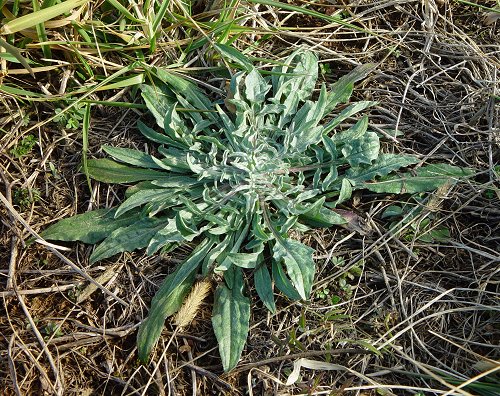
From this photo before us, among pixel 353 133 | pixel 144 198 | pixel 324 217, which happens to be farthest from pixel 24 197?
pixel 353 133

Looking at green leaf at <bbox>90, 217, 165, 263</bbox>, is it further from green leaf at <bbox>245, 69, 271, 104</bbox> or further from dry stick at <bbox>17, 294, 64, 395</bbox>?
green leaf at <bbox>245, 69, 271, 104</bbox>

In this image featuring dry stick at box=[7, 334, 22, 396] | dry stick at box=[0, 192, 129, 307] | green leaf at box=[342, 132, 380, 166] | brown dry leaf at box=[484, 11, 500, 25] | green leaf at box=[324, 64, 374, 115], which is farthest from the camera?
brown dry leaf at box=[484, 11, 500, 25]

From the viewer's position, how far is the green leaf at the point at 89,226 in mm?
2162

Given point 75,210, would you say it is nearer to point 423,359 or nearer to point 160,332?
point 160,332

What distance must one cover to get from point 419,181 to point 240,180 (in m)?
0.73

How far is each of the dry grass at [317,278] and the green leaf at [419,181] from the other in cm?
5

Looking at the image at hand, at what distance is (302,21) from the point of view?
8.61ft

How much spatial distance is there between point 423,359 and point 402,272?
0.34 metres

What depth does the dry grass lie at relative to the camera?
2.03 meters

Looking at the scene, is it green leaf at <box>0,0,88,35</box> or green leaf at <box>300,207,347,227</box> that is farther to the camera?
green leaf at <box>300,207,347,227</box>

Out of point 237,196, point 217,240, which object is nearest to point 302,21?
point 237,196

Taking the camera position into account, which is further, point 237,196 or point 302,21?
point 302,21

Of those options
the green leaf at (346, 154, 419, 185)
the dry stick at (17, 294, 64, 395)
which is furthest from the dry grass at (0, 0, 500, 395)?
the green leaf at (346, 154, 419, 185)

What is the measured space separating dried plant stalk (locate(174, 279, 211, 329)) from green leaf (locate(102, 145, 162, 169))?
21.7 inches
